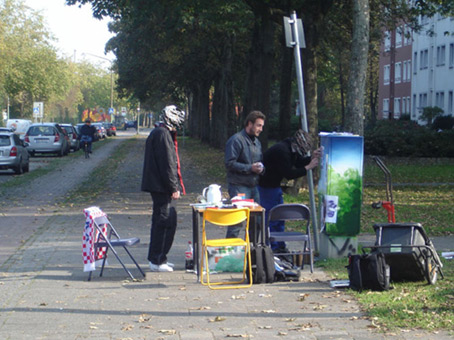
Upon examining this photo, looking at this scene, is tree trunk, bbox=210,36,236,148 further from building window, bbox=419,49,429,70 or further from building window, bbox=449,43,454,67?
building window, bbox=419,49,429,70

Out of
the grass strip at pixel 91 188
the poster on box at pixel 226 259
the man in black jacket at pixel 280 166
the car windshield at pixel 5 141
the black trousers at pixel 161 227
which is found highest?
the man in black jacket at pixel 280 166

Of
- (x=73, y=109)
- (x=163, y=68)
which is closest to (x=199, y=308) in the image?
(x=163, y=68)

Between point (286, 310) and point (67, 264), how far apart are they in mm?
3928

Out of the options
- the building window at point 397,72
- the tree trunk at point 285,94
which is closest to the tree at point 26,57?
the building window at point 397,72

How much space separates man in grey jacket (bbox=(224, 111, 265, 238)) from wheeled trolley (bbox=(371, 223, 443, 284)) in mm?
1797

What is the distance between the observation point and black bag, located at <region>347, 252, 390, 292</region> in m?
8.42

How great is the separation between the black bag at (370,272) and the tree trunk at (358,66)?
27.0 ft

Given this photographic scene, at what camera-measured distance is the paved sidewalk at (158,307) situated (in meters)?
6.92

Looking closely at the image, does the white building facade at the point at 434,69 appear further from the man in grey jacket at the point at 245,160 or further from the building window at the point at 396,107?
the man in grey jacket at the point at 245,160

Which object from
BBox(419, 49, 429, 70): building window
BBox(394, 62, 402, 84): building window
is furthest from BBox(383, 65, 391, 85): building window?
BBox(419, 49, 429, 70): building window

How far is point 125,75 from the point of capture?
48.0 m

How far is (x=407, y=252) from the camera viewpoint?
28.8 ft

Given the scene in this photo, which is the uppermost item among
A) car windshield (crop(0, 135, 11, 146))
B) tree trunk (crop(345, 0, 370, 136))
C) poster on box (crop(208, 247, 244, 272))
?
→ tree trunk (crop(345, 0, 370, 136))

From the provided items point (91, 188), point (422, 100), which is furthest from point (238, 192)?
point (422, 100)
